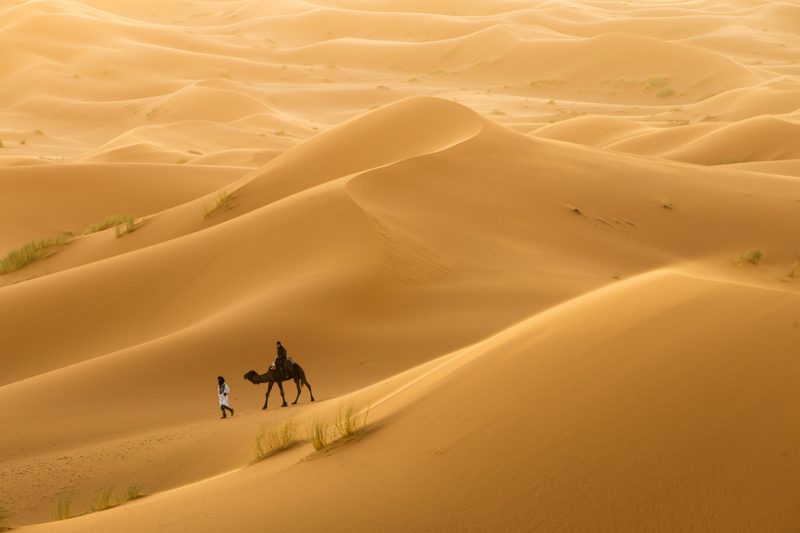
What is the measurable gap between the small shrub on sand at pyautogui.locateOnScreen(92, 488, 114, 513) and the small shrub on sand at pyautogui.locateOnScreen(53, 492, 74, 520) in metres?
0.15

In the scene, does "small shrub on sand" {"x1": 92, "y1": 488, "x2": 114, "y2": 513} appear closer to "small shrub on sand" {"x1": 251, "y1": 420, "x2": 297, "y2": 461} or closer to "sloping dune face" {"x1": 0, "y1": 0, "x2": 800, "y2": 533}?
"sloping dune face" {"x1": 0, "y1": 0, "x2": 800, "y2": 533}

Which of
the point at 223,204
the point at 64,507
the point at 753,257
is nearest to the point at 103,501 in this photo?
the point at 64,507

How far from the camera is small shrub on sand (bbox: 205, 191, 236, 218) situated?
51.5 ft

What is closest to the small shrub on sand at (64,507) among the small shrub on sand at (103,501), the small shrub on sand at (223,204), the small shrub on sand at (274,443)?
the small shrub on sand at (103,501)

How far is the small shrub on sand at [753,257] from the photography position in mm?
11602

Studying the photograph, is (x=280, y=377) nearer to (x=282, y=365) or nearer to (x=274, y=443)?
(x=282, y=365)

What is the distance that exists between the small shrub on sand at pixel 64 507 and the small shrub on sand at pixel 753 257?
8.74 metres

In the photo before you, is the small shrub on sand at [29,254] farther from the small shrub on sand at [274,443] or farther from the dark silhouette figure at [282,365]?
the small shrub on sand at [274,443]

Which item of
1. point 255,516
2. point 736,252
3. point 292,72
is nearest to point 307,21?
point 292,72

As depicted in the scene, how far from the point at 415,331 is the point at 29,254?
914 cm

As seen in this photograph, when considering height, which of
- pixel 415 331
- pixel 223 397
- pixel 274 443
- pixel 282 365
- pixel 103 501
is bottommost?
pixel 415 331

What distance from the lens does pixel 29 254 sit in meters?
15.5

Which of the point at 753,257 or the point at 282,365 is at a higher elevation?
the point at 282,365

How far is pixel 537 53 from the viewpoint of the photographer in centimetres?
5006
